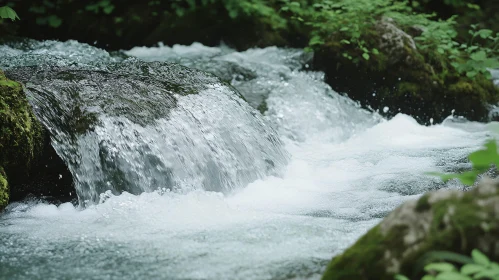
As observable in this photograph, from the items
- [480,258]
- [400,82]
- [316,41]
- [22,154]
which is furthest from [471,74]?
[480,258]

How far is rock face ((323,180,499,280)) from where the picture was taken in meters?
1.79

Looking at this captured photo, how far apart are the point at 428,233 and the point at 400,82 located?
5430mm

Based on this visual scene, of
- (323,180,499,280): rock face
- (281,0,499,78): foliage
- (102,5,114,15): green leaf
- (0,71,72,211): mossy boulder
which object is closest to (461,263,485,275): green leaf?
(323,180,499,280): rock face

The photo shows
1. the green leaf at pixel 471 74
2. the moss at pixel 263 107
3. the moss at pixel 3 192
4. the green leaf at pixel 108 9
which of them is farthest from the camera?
the green leaf at pixel 108 9

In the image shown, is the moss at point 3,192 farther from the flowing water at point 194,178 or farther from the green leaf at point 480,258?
the green leaf at point 480,258

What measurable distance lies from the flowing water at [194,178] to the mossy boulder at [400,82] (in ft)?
2.10

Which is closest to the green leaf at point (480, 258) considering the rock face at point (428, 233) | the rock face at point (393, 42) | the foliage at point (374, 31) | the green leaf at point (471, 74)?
the rock face at point (428, 233)

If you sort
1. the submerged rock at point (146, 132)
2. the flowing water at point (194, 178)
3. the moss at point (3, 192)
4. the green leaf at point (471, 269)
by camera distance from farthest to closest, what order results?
the submerged rock at point (146, 132) → the moss at point (3, 192) → the flowing water at point (194, 178) → the green leaf at point (471, 269)

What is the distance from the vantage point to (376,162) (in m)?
4.83

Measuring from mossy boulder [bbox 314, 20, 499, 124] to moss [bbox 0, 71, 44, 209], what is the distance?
4285 millimetres

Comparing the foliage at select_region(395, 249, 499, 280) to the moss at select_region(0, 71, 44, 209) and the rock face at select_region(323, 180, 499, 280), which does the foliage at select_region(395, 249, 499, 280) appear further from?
the moss at select_region(0, 71, 44, 209)

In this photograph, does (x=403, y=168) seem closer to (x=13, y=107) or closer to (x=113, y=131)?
(x=113, y=131)

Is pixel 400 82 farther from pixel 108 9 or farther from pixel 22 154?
pixel 22 154

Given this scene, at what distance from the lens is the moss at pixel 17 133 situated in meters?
3.59
